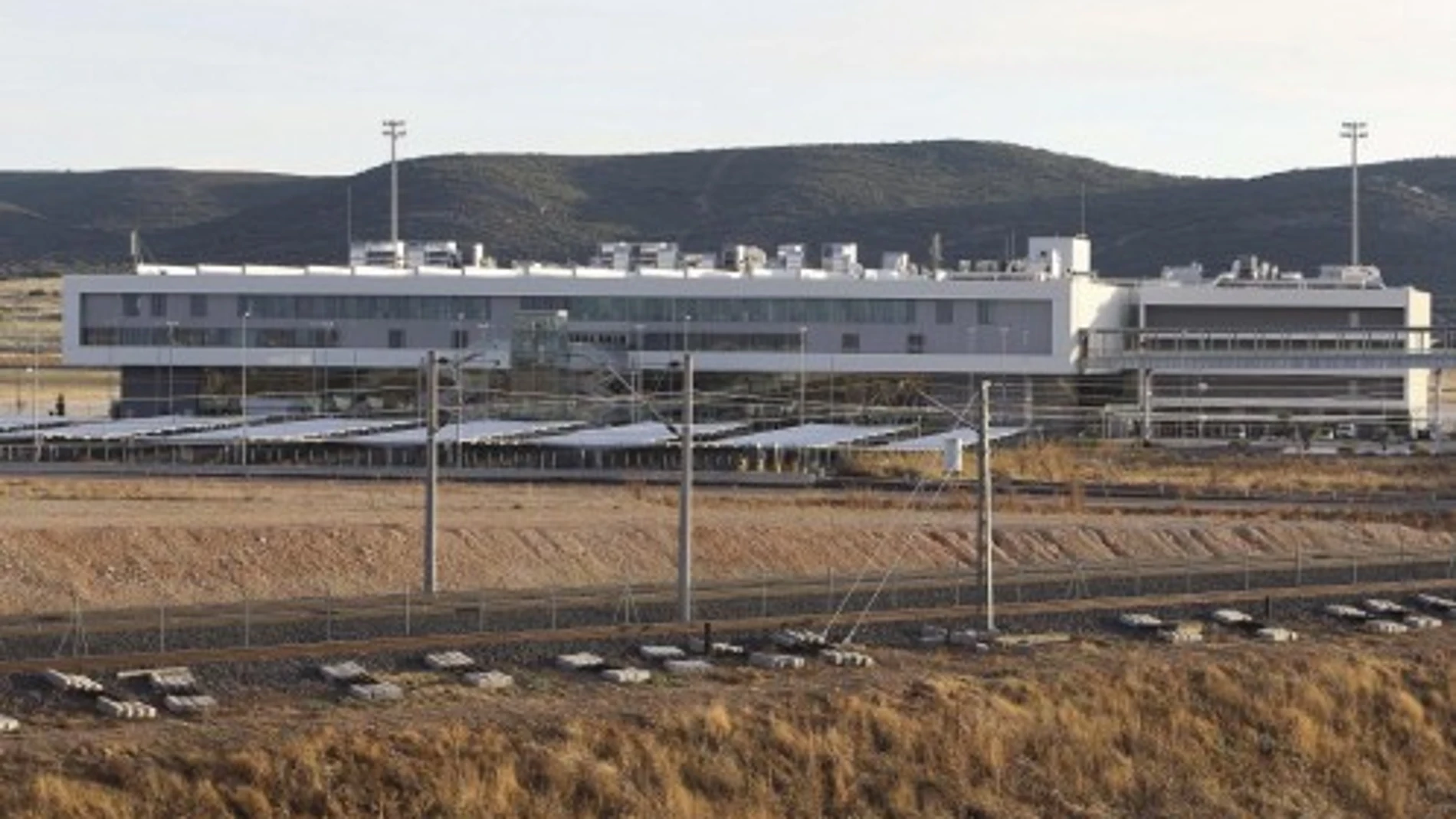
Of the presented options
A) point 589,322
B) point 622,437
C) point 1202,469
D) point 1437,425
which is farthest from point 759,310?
point 1437,425


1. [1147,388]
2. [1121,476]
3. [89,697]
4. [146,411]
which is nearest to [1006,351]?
[1147,388]

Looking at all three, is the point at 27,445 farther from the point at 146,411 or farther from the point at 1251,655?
the point at 1251,655

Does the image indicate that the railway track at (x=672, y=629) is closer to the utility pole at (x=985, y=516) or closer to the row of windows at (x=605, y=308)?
the utility pole at (x=985, y=516)

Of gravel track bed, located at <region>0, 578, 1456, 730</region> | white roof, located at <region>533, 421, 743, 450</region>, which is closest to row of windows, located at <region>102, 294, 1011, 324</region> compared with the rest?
white roof, located at <region>533, 421, 743, 450</region>

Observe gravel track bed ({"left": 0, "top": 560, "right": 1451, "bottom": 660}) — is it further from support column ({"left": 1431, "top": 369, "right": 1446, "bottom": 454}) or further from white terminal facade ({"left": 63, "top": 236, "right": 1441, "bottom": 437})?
white terminal facade ({"left": 63, "top": 236, "right": 1441, "bottom": 437})

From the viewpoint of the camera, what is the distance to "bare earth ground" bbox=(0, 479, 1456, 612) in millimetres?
51875

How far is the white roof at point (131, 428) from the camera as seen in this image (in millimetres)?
93981

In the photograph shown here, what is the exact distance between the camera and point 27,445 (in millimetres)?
93438

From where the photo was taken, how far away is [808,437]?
302 feet

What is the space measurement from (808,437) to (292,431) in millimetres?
21357

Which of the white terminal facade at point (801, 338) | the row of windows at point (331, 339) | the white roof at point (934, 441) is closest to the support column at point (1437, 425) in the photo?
the white terminal facade at point (801, 338)

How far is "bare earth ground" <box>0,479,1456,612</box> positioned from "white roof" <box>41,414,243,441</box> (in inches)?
824

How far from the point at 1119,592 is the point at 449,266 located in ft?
286

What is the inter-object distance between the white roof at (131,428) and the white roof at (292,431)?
140 centimetres
